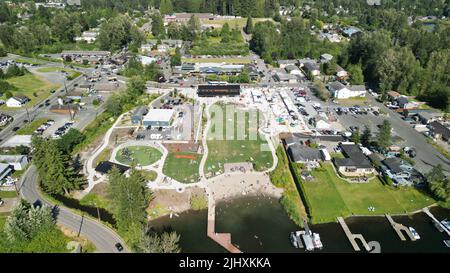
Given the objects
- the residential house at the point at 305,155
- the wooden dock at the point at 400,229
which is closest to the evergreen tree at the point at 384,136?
the residential house at the point at 305,155

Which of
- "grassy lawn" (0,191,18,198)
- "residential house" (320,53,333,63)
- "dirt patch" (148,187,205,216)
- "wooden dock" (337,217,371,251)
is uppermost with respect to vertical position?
"residential house" (320,53,333,63)

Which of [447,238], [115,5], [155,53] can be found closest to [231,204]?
[447,238]

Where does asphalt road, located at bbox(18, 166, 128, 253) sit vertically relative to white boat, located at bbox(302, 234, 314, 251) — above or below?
above

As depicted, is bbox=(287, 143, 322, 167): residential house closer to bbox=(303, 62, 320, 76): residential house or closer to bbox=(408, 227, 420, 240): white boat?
bbox=(408, 227, 420, 240): white boat

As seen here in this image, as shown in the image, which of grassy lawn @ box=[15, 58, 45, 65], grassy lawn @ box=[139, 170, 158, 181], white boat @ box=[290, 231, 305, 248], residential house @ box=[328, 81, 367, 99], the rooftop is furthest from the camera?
grassy lawn @ box=[15, 58, 45, 65]

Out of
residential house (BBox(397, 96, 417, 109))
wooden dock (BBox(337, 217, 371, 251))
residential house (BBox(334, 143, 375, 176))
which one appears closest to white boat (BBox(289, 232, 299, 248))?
wooden dock (BBox(337, 217, 371, 251))

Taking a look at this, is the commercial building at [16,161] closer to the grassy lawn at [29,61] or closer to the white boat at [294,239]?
the white boat at [294,239]

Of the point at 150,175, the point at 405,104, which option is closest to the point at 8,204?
the point at 150,175

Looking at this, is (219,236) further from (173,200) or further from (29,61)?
(29,61)
